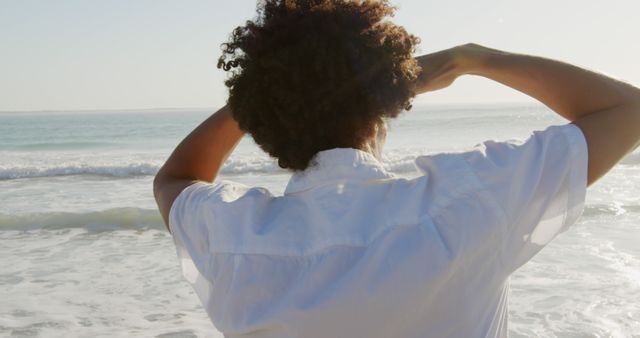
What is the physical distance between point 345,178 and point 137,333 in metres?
3.97

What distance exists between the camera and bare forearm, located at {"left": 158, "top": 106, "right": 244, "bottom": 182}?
1.52 metres

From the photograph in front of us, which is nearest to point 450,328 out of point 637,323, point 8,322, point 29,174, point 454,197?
point 454,197

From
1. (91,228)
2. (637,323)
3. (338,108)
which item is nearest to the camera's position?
(338,108)

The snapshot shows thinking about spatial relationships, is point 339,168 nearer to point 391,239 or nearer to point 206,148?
point 391,239

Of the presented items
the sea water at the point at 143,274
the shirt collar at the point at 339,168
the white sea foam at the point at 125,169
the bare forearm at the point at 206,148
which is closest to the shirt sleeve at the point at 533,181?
the shirt collar at the point at 339,168

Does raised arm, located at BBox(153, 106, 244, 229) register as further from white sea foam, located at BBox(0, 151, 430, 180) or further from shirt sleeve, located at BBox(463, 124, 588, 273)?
white sea foam, located at BBox(0, 151, 430, 180)

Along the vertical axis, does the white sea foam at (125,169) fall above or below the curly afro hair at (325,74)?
below

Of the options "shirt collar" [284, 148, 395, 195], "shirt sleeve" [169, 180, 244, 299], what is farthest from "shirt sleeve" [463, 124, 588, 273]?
"shirt sleeve" [169, 180, 244, 299]

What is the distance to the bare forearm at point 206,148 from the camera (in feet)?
4.98

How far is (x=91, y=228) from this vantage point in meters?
8.33

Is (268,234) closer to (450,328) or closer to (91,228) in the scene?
(450,328)

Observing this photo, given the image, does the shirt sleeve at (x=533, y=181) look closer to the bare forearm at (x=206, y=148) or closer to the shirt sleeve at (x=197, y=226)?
the shirt sleeve at (x=197, y=226)

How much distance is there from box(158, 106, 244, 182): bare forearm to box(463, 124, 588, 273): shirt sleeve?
25.5 inches

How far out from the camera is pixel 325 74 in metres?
1.11
